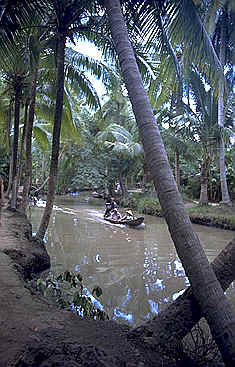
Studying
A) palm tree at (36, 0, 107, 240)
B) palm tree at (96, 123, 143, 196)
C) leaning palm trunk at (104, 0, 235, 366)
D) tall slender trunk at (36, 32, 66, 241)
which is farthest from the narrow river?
palm tree at (96, 123, 143, 196)

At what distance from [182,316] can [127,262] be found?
18.9ft

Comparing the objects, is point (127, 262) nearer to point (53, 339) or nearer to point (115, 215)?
point (53, 339)


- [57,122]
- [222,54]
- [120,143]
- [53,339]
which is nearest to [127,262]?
[57,122]

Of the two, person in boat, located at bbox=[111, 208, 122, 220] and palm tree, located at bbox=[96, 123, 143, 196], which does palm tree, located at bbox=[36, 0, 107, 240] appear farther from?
palm tree, located at bbox=[96, 123, 143, 196]

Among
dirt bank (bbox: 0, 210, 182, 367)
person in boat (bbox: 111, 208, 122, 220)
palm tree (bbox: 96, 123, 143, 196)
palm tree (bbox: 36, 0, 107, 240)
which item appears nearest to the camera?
dirt bank (bbox: 0, 210, 182, 367)

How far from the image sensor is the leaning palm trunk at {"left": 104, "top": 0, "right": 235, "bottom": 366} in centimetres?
252

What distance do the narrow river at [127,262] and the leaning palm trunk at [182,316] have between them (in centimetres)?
207

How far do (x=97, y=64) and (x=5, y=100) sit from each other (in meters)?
7.08

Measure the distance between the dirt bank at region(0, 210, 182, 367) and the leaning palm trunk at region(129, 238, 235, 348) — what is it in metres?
0.22

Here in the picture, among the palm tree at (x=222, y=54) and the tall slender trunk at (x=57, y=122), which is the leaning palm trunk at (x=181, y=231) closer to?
the tall slender trunk at (x=57, y=122)

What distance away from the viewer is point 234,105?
18.9 meters

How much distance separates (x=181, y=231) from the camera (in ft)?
9.21

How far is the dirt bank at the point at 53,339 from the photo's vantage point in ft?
7.37

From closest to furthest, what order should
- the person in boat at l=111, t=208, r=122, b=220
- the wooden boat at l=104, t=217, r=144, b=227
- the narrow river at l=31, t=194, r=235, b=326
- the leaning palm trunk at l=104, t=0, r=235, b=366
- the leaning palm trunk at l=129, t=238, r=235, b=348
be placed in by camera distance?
the leaning palm trunk at l=104, t=0, r=235, b=366 < the leaning palm trunk at l=129, t=238, r=235, b=348 < the narrow river at l=31, t=194, r=235, b=326 < the wooden boat at l=104, t=217, r=144, b=227 < the person in boat at l=111, t=208, r=122, b=220
